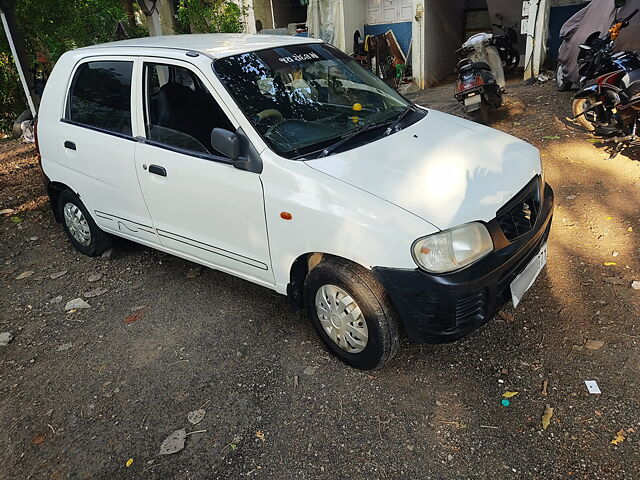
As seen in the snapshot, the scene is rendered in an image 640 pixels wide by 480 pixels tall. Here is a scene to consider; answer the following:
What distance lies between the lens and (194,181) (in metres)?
3.09

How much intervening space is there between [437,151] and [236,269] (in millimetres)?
1474

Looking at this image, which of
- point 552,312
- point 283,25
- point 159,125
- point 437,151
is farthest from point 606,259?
point 283,25

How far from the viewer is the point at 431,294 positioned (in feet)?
7.75

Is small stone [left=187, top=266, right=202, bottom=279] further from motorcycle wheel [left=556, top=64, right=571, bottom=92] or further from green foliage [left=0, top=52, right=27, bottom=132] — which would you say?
green foliage [left=0, top=52, right=27, bottom=132]

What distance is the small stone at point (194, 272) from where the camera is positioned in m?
4.12

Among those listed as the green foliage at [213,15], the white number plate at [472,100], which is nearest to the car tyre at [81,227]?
the white number plate at [472,100]

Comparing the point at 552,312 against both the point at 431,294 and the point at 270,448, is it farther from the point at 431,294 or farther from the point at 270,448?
the point at 270,448

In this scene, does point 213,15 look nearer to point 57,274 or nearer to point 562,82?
point 562,82

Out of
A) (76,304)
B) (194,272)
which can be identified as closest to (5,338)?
(76,304)

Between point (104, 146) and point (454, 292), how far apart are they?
109 inches

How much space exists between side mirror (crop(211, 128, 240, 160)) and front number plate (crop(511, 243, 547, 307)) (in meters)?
1.69

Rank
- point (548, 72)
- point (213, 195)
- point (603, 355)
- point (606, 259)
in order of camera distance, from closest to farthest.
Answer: point (603, 355), point (213, 195), point (606, 259), point (548, 72)

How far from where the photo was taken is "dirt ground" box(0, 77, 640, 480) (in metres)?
2.35

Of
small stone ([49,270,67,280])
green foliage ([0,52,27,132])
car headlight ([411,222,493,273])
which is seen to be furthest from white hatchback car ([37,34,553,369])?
green foliage ([0,52,27,132])
